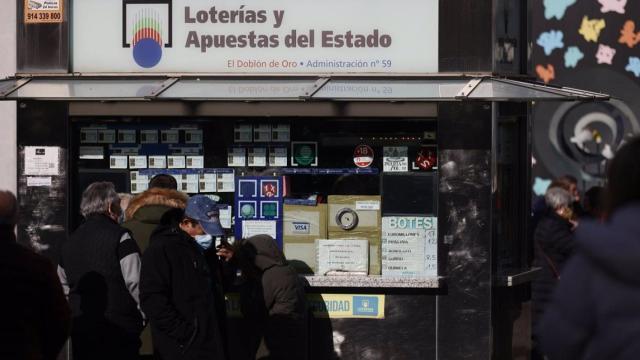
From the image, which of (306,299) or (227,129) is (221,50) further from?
(306,299)

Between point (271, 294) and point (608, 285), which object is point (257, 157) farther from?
point (608, 285)

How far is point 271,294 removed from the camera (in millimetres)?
8711

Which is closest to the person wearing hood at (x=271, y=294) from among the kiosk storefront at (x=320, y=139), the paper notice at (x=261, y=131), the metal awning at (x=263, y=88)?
the kiosk storefront at (x=320, y=139)

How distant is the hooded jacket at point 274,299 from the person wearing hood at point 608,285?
18.5 feet

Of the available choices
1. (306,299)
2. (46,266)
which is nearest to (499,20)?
(306,299)

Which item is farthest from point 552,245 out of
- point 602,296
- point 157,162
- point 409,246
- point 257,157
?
point 602,296

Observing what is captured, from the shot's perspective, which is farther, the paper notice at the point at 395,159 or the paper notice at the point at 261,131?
the paper notice at the point at 261,131

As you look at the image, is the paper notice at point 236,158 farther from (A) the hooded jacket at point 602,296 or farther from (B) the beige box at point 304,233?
(A) the hooded jacket at point 602,296

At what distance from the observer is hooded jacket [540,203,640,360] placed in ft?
9.72

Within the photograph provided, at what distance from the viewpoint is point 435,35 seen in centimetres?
905

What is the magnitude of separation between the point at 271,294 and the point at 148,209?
1986mm

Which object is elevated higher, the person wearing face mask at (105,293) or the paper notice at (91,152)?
the paper notice at (91,152)

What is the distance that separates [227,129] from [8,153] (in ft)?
6.20

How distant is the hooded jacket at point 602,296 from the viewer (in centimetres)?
296
